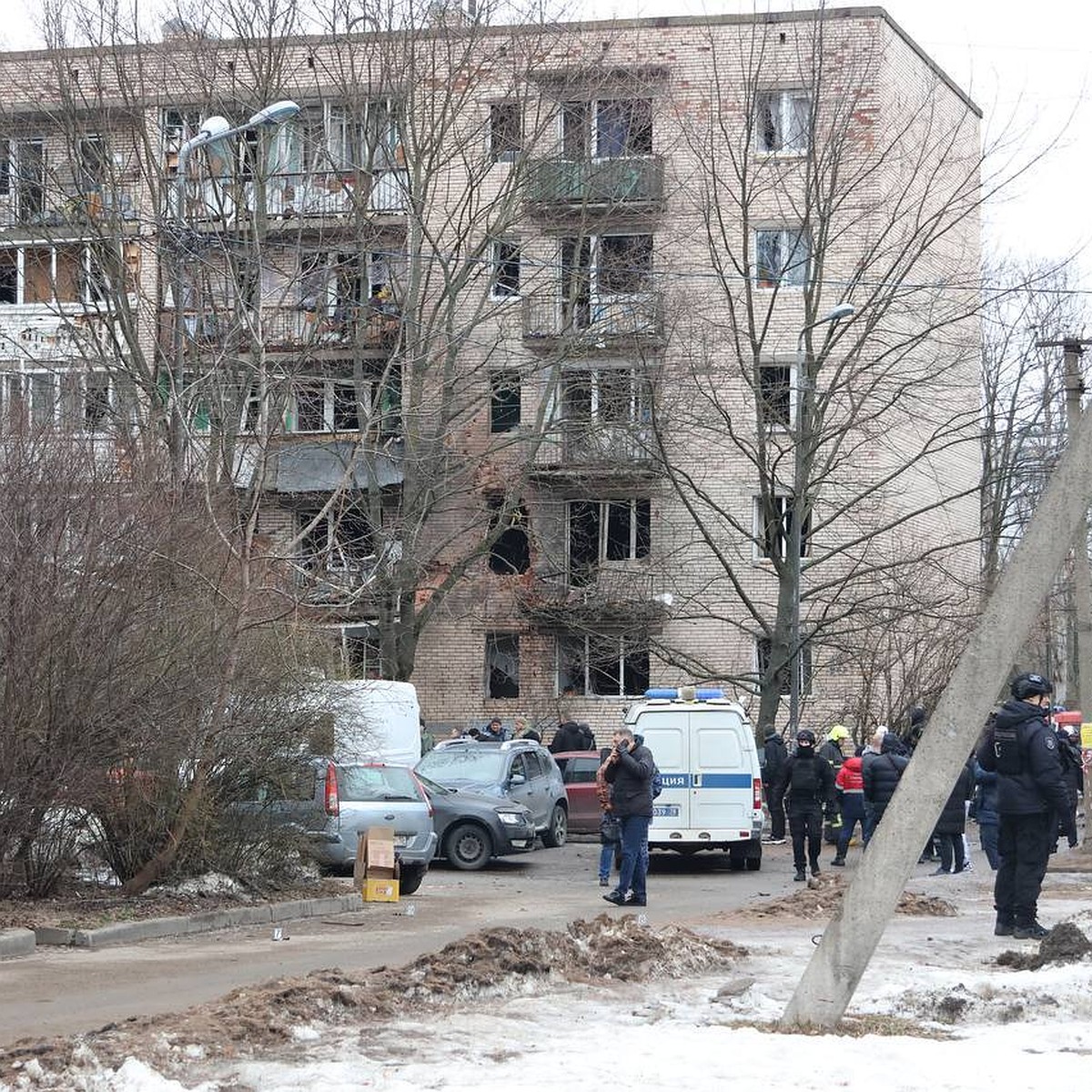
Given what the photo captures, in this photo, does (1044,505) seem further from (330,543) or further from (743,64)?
(743,64)

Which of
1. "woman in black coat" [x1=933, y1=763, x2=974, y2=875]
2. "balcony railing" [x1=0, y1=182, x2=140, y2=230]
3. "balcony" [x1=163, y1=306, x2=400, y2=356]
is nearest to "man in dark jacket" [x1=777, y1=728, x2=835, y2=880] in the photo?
"woman in black coat" [x1=933, y1=763, x2=974, y2=875]

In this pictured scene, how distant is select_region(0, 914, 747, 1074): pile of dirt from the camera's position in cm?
845

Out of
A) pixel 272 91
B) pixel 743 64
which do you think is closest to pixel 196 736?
pixel 272 91

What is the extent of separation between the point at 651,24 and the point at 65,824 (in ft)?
90.5

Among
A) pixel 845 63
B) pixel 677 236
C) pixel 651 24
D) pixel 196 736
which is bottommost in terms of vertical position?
pixel 196 736

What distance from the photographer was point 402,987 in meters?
10.4

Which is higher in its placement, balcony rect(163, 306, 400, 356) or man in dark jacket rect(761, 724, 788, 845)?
balcony rect(163, 306, 400, 356)

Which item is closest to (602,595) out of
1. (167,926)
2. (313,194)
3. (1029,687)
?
(313,194)

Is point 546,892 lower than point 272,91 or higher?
lower

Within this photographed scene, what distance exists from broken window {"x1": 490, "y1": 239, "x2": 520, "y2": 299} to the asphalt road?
45.4ft

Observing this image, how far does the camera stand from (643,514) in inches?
1574

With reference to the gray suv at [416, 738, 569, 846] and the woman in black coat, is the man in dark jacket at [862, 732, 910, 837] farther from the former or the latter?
the gray suv at [416, 738, 569, 846]

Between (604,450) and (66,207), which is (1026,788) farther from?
(66,207)

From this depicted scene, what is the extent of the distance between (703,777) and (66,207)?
15.5 metres
